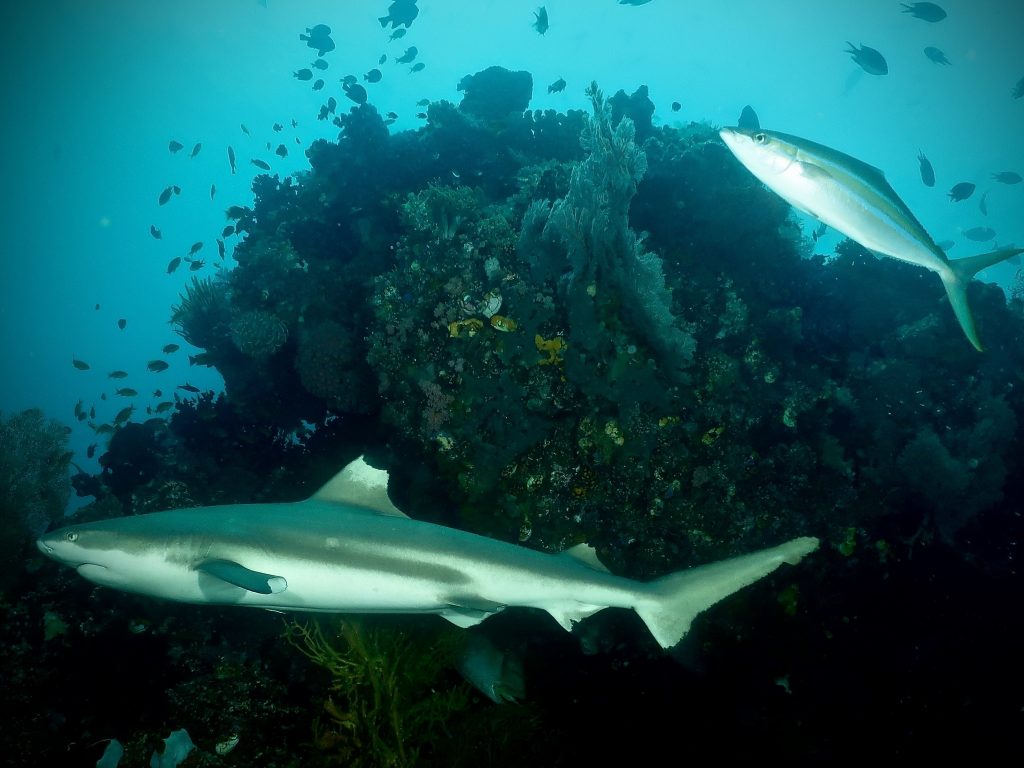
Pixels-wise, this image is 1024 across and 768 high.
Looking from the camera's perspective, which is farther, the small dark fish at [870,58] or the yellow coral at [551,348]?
the small dark fish at [870,58]

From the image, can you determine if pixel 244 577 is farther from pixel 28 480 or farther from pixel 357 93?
pixel 357 93

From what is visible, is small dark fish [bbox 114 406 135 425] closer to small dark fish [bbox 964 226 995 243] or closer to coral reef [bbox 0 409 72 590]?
coral reef [bbox 0 409 72 590]

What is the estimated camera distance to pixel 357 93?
12727 mm

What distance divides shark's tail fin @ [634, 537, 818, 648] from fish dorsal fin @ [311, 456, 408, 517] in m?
1.92

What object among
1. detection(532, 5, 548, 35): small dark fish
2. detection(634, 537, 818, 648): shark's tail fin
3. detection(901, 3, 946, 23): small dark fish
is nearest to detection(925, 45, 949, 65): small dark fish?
detection(901, 3, 946, 23): small dark fish

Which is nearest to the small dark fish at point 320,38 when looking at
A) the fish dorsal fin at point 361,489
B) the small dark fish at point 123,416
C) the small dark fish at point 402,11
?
the small dark fish at point 402,11

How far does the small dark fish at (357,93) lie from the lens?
40.8ft

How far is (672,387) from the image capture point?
560 centimetres

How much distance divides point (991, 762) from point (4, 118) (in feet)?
366

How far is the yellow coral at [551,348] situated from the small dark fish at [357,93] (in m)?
10.3

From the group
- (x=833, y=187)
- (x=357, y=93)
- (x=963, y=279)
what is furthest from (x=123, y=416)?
(x=963, y=279)

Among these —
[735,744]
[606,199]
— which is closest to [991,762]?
[735,744]

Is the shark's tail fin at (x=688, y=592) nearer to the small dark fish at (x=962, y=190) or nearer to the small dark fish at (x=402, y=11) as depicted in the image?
the small dark fish at (x=962, y=190)

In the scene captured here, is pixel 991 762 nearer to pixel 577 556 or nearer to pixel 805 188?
pixel 577 556
